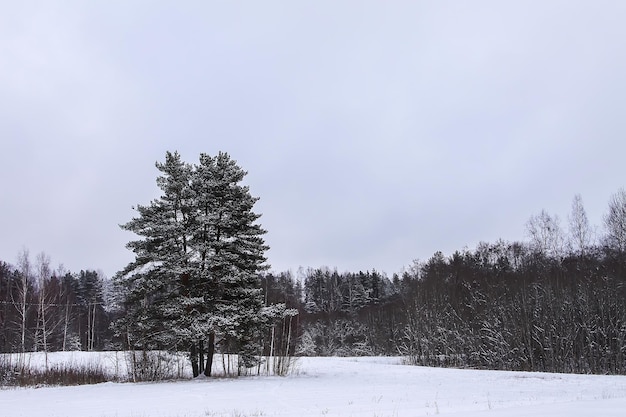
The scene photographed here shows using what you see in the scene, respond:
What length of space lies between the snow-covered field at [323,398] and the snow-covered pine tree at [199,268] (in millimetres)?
2415

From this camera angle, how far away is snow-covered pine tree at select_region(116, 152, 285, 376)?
24.9m

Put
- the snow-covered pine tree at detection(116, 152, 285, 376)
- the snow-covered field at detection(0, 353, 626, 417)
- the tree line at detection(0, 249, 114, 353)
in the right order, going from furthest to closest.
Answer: the tree line at detection(0, 249, 114, 353)
the snow-covered pine tree at detection(116, 152, 285, 376)
the snow-covered field at detection(0, 353, 626, 417)

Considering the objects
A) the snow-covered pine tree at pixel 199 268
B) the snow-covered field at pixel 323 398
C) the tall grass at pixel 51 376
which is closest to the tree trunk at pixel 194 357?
the snow-covered pine tree at pixel 199 268

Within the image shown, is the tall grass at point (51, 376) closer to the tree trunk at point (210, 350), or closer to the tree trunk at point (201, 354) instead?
the tree trunk at point (201, 354)

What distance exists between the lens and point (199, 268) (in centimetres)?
2584

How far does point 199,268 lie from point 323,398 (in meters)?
11.8

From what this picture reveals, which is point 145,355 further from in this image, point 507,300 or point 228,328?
point 507,300

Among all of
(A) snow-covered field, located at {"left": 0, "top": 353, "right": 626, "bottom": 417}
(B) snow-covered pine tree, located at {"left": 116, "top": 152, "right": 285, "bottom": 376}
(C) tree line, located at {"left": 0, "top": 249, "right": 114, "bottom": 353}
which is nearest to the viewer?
(A) snow-covered field, located at {"left": 0, "top": 353, "right": 626, "bottom": 417}

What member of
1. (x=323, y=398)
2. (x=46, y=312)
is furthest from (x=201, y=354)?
(x=46, y=312)

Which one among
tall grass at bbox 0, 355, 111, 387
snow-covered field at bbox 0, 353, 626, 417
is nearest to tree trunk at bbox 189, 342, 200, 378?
snow-covered field at bbox 0, 353, 626, 417

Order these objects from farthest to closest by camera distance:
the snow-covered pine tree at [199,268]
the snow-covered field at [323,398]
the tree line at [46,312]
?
the tree line at [46,312], the snow-covered pine tree at [199,268], the snow-covered field at [323,398]

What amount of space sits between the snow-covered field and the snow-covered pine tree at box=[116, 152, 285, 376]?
2.41 m

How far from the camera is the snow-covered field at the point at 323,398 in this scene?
12602mm

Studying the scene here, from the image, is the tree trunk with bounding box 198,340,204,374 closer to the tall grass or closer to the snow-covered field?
the snow-covered field
